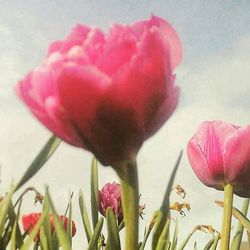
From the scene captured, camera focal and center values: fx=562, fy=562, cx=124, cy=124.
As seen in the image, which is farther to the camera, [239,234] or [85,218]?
[239,234]

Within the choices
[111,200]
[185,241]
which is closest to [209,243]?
[185,241]

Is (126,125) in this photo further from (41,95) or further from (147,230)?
(147,230)

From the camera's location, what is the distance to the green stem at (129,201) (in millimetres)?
438

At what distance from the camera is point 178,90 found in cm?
49

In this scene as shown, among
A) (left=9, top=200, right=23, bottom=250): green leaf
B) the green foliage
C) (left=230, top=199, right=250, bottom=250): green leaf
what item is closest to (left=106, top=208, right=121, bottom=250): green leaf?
the green foliage

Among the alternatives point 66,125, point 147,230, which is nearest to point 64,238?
point 66,125

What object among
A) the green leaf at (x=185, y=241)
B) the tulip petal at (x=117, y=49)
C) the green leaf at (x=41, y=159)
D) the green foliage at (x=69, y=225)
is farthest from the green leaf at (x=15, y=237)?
the green leaf at (x=185, y=241)

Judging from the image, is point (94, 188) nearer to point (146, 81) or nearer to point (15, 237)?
point (15, 237)

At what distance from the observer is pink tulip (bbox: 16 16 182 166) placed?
16.7 inches

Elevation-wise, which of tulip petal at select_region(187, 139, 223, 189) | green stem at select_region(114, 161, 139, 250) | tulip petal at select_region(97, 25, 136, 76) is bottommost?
green stem at select_region(114, 161, 139, 250)

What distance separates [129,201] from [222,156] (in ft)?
1.79

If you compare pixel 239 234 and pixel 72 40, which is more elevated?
pixel 72 40

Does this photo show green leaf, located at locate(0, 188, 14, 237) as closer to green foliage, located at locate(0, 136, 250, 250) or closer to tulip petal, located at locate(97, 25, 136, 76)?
green foliage, located at locate(0, 136, 250, 250)

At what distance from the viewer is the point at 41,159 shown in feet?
1.96
